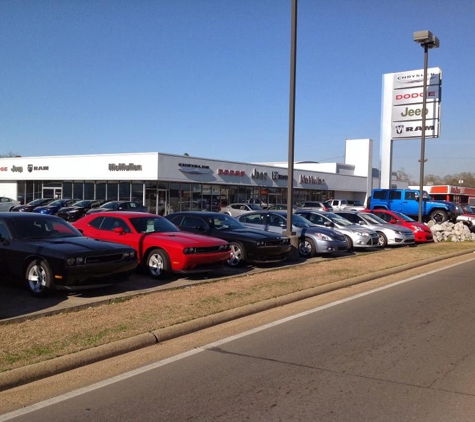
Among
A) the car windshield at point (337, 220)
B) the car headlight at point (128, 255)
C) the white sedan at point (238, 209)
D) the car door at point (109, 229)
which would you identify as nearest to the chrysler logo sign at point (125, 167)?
the white sedan at point (238, 209)

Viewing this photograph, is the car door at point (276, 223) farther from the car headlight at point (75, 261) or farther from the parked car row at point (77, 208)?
the parked car row at point (77, 208)

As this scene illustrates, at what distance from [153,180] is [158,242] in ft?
94.7

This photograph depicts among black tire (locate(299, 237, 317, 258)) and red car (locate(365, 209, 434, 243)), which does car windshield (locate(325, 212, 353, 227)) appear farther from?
red car (locate(365, 209, 434, 243))

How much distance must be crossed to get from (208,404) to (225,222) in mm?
9659

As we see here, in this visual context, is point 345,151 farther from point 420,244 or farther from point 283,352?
point 283,352

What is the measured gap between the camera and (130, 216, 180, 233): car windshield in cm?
1199

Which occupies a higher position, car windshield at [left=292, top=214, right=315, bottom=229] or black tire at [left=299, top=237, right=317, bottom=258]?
car windshield at [left=292, top=214, right=315, bottom=229]

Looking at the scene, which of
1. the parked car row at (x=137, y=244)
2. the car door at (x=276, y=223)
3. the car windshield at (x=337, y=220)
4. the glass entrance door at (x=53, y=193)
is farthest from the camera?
the glass entrance door at (x=53, y=193)

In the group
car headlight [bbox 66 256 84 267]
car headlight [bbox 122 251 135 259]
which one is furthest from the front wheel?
car headlight [bbox 66 256 84 267]

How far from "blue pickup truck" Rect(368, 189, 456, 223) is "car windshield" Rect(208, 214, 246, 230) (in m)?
21.5

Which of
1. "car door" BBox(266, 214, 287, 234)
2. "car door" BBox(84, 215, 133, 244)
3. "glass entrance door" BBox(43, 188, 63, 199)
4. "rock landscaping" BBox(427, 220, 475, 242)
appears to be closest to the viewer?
"car door" BBox(84, 215, 133, 244)

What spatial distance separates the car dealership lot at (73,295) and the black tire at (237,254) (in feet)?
3.72

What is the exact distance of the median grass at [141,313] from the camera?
6.15 m

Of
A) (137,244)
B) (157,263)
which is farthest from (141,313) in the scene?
(137,244)
